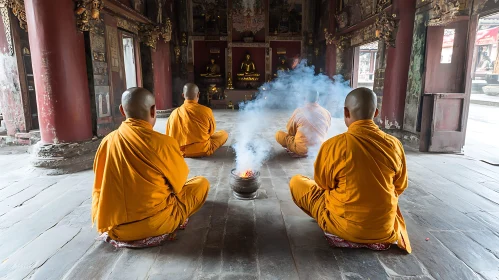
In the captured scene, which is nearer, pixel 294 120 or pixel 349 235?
pixel 349 235

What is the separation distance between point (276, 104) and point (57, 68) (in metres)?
10.3

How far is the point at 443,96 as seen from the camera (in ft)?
18.1

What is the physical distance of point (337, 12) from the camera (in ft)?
36.6

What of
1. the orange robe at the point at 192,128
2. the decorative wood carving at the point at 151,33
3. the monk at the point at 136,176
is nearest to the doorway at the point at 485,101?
the orange robe at the point at 192,128

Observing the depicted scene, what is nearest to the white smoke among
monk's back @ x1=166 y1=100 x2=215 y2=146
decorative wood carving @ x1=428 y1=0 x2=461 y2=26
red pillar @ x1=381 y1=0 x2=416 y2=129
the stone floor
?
monk's back @ x1=166 y1=100 x2=215 y2=146

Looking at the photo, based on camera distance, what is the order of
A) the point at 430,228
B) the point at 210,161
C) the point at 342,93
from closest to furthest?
the point at 430,228 < the point at 210,161 < the point at 342,93

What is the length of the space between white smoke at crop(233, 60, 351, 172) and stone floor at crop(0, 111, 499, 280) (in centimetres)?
105

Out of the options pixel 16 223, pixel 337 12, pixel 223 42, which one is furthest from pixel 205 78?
pixel 16 223

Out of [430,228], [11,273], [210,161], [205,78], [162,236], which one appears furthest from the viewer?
[205,78]

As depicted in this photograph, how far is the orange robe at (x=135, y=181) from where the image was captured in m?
2.21

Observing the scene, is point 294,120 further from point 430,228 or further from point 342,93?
point 342,93

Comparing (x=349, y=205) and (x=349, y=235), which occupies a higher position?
(x=349, y=205)

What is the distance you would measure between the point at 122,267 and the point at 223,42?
45.0 feet

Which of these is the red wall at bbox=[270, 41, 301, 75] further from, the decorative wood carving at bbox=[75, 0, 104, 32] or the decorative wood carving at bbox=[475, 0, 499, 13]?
the decorative wood carving at bbox=[75, 0, 104, 32]
